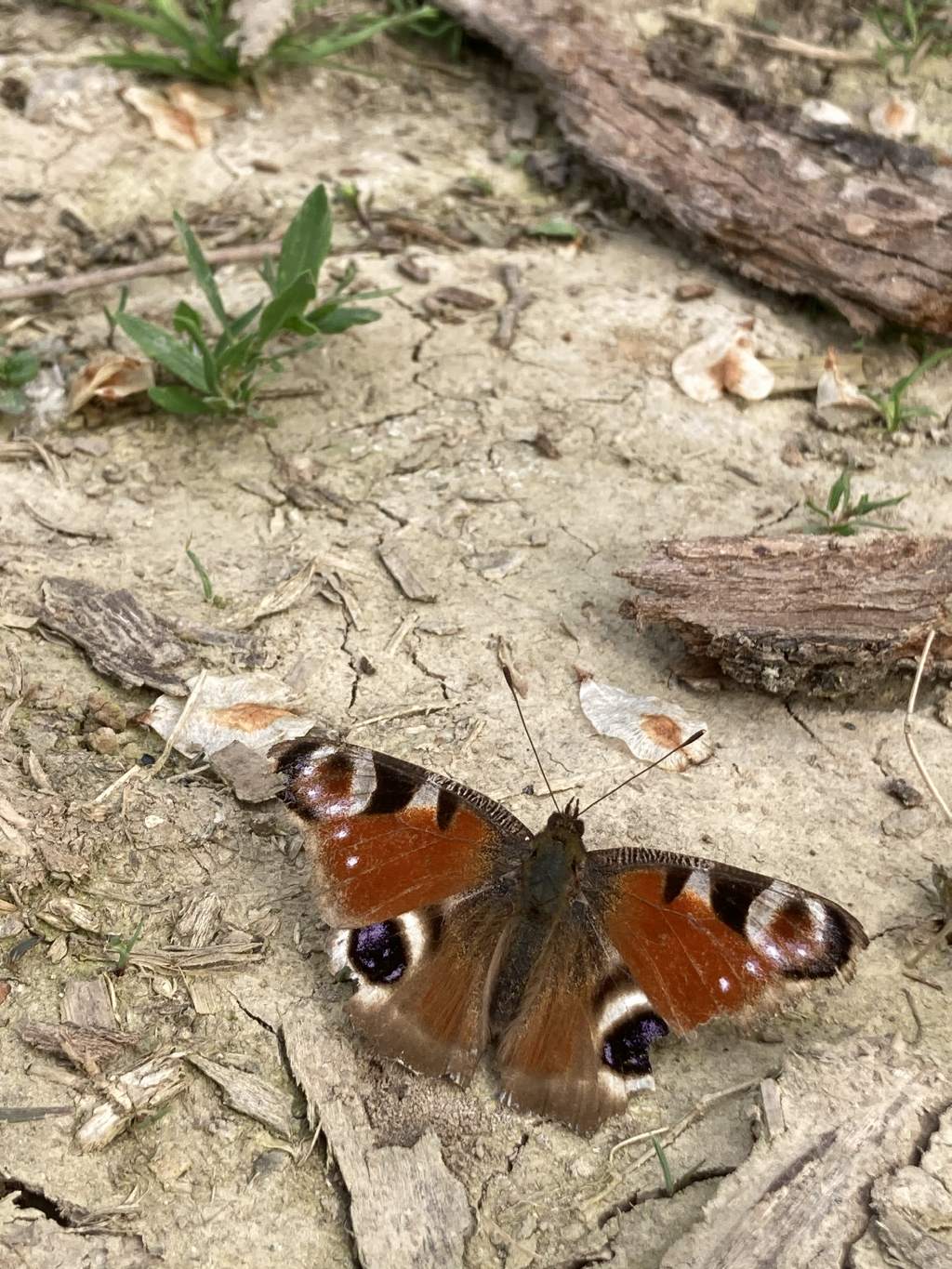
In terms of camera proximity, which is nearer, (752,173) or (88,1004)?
(88,1004)

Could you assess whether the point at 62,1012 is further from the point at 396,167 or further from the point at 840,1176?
the point at 396,167

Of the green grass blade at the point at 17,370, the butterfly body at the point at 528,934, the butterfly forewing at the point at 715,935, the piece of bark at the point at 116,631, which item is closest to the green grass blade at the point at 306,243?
the green grass blade at the point at 17,370

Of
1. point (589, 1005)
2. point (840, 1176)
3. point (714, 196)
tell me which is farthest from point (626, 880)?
point (714, 196)

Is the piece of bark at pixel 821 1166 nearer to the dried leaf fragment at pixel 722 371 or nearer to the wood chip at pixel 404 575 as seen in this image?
the wood chip at pixel 404 575

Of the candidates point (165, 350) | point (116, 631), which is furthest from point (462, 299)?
point (116, 631)

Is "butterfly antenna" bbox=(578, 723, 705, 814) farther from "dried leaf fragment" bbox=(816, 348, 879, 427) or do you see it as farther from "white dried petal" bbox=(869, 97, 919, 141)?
"white dried petal" bbox=(869, 97, 919, 141)

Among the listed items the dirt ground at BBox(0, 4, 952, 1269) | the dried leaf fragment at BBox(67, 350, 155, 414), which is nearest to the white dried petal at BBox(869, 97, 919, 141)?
the dirt ground at BBox(0, 4, 952, 1269)

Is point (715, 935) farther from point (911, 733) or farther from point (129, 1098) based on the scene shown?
point (129, 1098)
